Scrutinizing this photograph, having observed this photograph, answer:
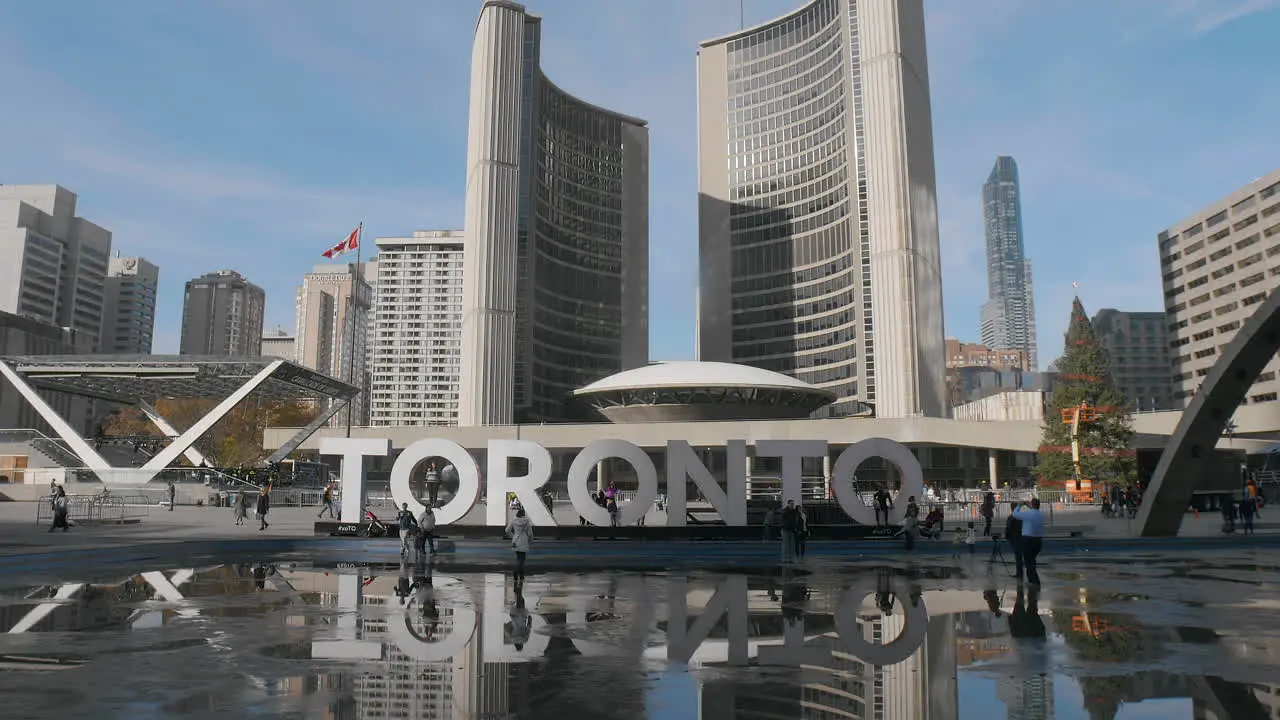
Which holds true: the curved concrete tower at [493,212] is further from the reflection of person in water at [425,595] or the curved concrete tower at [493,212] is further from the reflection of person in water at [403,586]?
the reflection of person in water at [403,586]

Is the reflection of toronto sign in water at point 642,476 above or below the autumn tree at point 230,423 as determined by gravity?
below

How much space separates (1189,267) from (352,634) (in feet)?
542

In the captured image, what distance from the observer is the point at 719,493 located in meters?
29.4

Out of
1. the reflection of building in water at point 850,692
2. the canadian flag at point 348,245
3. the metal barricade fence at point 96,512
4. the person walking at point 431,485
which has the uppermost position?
the canadian flag at point 348,245

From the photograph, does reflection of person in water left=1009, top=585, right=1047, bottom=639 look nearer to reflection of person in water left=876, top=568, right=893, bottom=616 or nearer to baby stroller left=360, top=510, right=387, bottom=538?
reflection of person in water left=876, top=568, right=893, bottom=616

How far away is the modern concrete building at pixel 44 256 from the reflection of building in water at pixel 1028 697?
190m

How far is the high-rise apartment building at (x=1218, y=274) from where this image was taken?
12788 cm

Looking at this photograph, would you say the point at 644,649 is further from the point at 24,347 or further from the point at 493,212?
the point at 24,347

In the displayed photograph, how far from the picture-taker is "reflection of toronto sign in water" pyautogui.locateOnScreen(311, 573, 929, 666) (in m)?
11.1

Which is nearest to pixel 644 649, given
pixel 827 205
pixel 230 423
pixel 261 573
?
pixel 261 573

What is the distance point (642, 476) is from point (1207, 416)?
17.0 metres

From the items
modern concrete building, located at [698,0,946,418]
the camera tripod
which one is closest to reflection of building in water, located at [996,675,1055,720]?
the camera tripod

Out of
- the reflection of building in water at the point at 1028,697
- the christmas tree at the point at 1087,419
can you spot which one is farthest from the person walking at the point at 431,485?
the christmas tree at the point at 1087,419

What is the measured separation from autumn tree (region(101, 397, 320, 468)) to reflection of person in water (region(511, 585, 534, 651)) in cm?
8703
